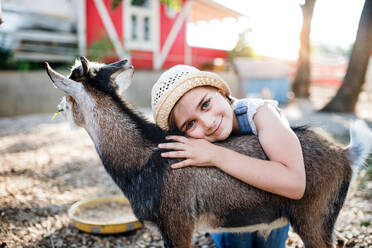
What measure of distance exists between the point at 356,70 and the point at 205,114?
24.7ft

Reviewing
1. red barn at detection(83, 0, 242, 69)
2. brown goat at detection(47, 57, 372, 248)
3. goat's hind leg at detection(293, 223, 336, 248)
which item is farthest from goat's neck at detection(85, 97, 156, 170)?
red barn at detection(83, 0, 242, 69)

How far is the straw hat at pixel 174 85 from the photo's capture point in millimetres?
1991

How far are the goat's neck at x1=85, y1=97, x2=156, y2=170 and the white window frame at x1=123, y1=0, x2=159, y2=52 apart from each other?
1041 centimetres

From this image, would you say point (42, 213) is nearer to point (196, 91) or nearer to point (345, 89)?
point (196, 91)

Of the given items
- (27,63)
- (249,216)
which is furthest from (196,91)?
(27,63)

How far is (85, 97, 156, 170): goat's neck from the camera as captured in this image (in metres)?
2.10

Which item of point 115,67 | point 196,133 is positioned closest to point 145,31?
point 115,67

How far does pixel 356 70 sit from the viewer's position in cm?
800

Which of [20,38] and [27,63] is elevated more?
[20,38]

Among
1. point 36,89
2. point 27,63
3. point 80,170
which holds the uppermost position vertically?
point 27,63

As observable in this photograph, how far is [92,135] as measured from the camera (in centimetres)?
223

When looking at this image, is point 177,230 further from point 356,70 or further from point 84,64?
point 356,70

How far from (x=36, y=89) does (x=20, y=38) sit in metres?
2.68

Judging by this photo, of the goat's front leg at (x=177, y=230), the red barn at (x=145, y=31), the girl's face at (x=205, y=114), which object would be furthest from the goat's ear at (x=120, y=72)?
the red barn at (x=145, y=31)
